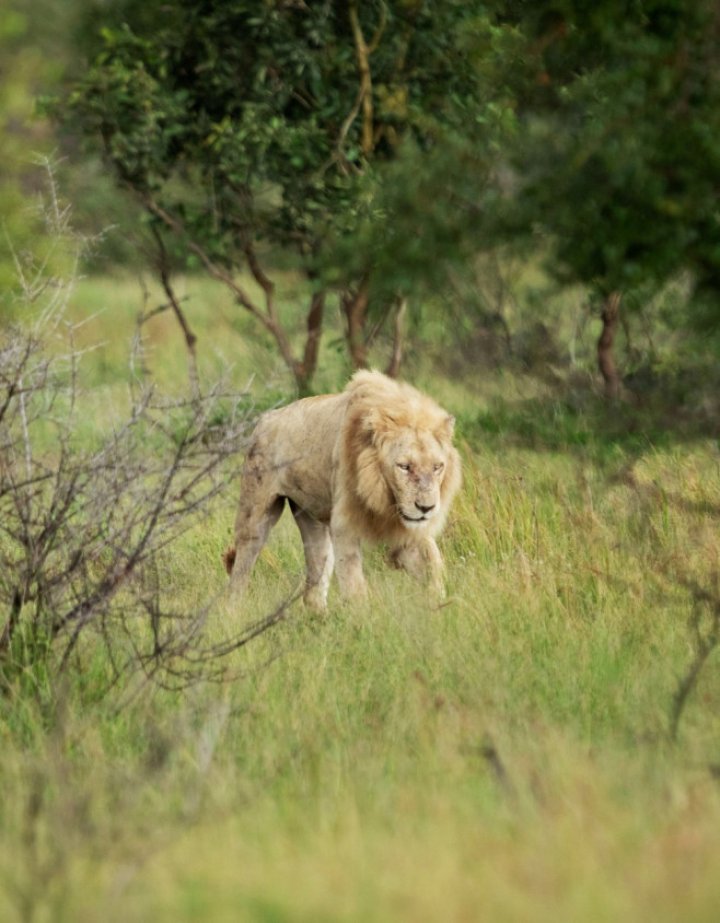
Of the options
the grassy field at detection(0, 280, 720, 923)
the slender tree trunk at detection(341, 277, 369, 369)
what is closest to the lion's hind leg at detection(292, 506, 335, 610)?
the grassy field at detection(0, 280, 720, 923)

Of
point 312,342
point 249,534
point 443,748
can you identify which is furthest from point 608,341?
point 443,748

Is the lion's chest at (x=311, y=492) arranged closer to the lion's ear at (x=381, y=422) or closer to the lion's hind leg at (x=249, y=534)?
the lion's hind leg at (x=249, y=534)

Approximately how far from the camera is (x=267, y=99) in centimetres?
1303

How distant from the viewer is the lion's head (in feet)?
25.1

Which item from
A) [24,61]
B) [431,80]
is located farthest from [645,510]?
[24,61]

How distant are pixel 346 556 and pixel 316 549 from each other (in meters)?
0.84

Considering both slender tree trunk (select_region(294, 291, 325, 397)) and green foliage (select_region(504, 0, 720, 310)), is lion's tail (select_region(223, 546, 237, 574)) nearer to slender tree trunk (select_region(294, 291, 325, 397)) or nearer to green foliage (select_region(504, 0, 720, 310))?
green foliage (select_region(504, 0, 720, 310))

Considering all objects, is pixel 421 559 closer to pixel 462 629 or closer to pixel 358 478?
pixel 358 478

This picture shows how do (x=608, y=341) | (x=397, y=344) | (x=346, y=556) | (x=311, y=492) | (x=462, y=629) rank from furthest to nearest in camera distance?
1. (x=397, y=344)
2. (x=608, y=341)
3. (x=311, y=492)
4. (x=346, y=556)
5. (x=462, y=629)

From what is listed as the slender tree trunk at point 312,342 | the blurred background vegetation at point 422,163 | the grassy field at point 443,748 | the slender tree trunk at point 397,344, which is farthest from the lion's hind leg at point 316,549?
the slender tree trunk at point 312,342

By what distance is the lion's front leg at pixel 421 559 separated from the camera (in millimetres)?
7898

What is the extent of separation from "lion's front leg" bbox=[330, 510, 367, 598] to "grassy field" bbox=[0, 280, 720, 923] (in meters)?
0.15

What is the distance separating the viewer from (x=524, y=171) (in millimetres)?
→ 5039

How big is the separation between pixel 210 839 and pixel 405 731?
1375 mm
